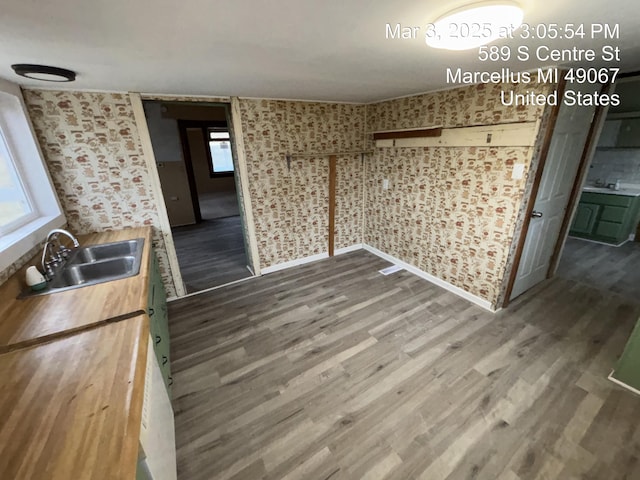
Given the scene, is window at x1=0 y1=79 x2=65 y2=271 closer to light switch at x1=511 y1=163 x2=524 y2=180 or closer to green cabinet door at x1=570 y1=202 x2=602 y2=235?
light switch at x1=511 y1=163 x2=524 y2=180

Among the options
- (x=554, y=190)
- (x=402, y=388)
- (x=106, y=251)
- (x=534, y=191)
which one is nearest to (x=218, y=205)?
(x=106, y=251)

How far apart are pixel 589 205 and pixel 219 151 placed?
27.5ft

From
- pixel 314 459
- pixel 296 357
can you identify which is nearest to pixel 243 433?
pixel 314 459

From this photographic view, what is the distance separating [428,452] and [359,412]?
1.41 ft

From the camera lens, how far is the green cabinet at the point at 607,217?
153 inches

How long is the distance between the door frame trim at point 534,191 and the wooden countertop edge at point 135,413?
2.94 metres

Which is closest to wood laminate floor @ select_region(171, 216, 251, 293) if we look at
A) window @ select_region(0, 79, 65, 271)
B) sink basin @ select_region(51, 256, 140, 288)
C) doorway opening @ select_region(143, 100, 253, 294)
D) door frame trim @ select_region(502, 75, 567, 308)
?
doorway opening @ select_region(143, 100, 253, 294)

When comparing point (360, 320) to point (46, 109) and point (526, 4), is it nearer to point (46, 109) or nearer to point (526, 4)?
point (526, 4)

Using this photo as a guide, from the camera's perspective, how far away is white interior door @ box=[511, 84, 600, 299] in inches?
90.5

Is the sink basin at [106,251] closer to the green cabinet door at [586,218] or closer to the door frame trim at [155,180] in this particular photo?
the door frame trim at [155,180]

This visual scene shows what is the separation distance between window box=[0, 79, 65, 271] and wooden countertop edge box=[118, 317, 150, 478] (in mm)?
1322

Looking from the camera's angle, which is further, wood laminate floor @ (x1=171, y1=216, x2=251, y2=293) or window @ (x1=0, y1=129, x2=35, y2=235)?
wood laminate floor @ (x1=171, y1=216, x2=251, y2=293)

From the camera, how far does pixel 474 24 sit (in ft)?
3.44

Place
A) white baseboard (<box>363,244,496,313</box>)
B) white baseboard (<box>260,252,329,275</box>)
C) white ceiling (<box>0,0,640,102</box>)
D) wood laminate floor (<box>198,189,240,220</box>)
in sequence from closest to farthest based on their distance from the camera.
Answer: white ceiling (<box>0,0,640,102</box>) → white baseboard (<box>363,244,496,313</box>) → white baseboard (<box>260,252,329,275</box>) → wood laminate floor (<box>198,189,240,220</box>)
